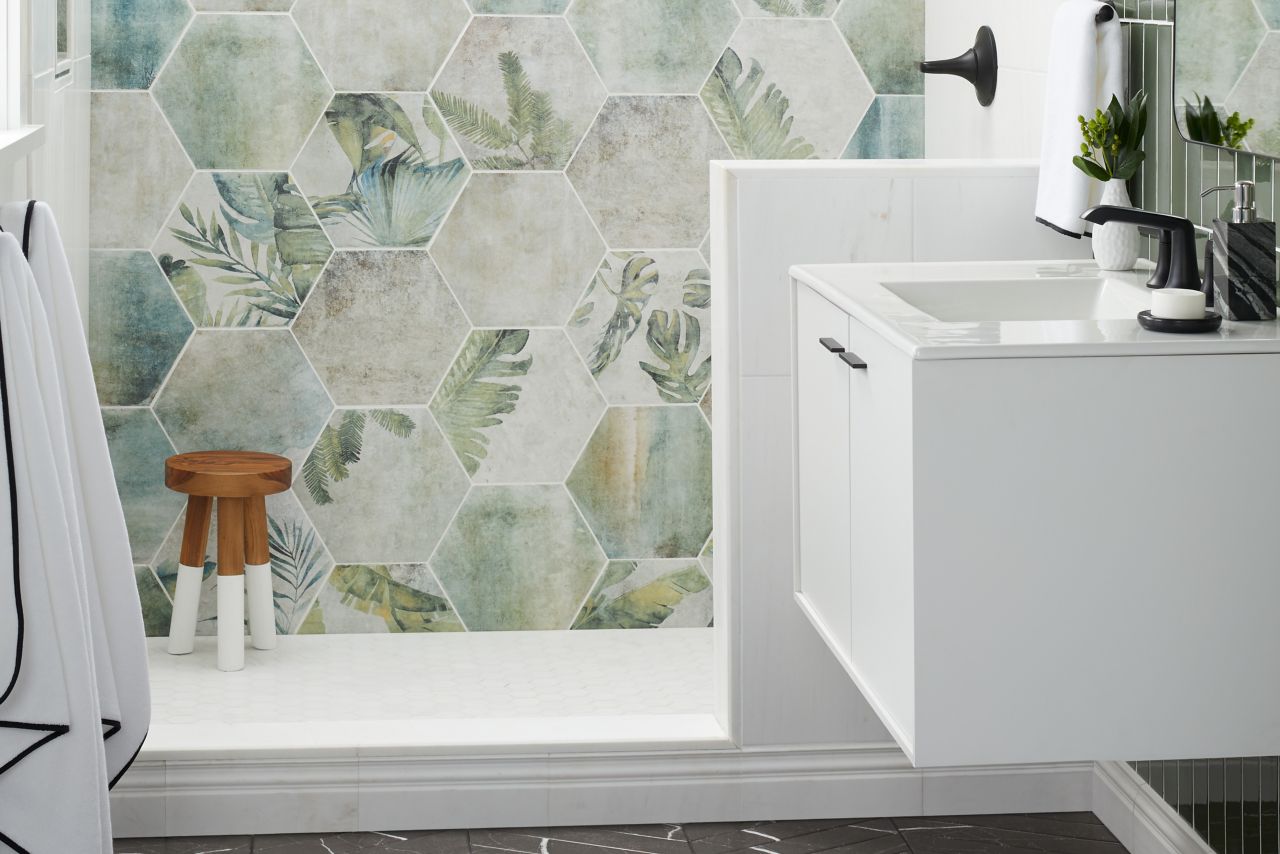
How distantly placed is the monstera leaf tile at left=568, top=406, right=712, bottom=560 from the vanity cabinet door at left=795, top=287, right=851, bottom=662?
1.01 meters

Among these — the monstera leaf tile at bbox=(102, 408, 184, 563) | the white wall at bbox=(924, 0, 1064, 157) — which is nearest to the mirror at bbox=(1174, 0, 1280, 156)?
the white wall at bbox=(924, 0, 1064, 157)

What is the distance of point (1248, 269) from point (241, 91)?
214cm

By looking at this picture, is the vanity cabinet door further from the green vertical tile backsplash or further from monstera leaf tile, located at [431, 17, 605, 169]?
monstera leaf tile, located at [431, 17, 605, 169]

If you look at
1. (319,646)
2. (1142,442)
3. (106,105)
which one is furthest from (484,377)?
(1142,442)

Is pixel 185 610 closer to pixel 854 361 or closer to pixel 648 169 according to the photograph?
pixel 648 169

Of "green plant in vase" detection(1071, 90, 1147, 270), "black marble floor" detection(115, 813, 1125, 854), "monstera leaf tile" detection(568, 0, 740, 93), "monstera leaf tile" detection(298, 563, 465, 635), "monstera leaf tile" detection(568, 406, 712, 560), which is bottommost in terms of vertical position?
"black marble floor" detection(115, 813, 1125, 854)

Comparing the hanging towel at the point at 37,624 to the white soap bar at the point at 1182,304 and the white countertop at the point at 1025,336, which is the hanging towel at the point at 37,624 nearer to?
the white countertop at the point at 1025,336

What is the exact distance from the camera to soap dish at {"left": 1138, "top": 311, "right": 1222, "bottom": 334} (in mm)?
1677

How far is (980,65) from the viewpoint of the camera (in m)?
2.88

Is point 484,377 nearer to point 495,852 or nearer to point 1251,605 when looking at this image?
point 495,852

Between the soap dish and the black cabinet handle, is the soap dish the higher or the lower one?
the higher one

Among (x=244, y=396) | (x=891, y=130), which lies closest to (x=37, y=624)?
(x=244, y=396)

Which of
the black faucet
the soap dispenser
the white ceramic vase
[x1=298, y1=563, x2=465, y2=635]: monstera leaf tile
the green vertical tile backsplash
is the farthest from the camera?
[x1=298, y1=563, x2=465, y2=635]: monstera leaf tile

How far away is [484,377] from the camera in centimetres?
328
